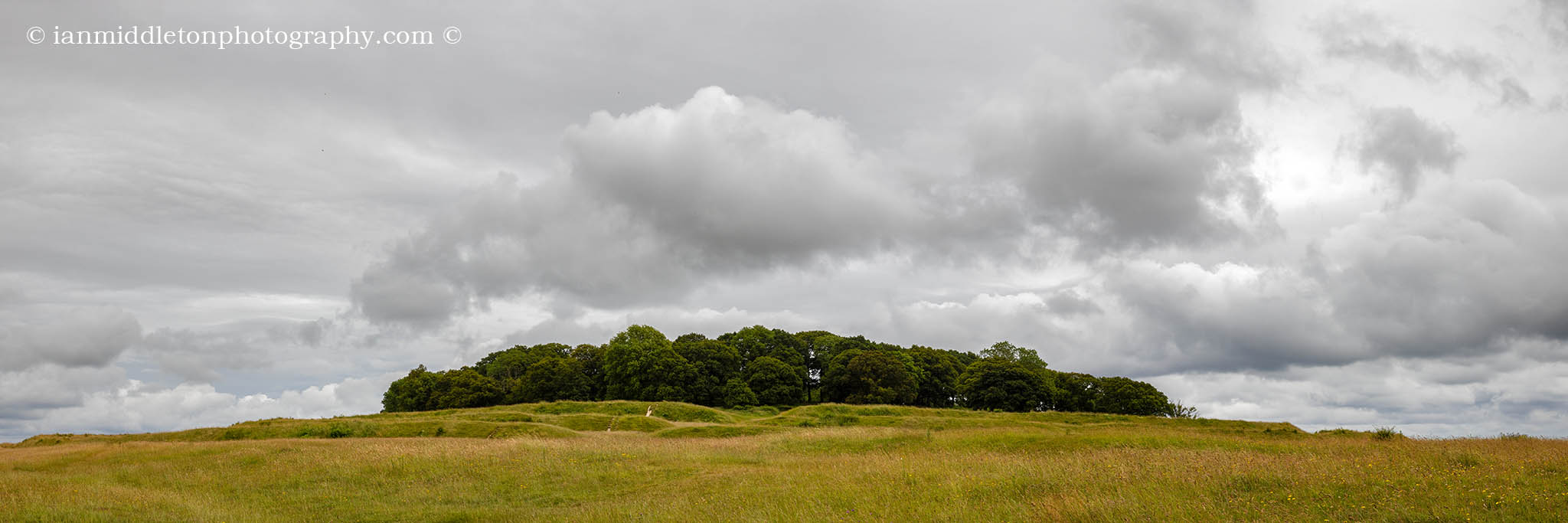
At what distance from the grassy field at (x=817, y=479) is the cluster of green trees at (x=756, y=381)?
41334 mm

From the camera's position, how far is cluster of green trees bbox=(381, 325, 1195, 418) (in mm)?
78188

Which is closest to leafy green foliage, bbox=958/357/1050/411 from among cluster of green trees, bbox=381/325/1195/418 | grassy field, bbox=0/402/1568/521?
cluster of green trees, bbox=381/325/1195/418

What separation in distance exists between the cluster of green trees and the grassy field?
136 ft

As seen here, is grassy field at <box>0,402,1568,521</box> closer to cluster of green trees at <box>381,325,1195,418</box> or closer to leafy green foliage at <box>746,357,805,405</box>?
cluster of green trees at <box>381,325,1195,418</box>

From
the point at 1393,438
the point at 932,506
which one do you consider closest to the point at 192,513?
the point at 932,506

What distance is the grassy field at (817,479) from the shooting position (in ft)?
42.7

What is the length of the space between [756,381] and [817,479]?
67.1 metres

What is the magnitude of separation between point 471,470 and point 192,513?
7.25 m

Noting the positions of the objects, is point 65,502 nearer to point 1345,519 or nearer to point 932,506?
point 932,506

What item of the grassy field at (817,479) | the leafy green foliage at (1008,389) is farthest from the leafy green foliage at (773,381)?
the grassy field at (817,479)

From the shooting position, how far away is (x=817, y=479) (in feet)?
61.6

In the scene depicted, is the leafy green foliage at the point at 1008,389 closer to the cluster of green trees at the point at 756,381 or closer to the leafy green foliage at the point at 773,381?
the cluster of green trees at the point at 756,381

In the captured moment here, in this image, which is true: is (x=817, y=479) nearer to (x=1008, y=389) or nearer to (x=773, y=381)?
(x=1008, y=389)

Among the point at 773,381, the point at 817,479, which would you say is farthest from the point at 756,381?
the point at 817,479
